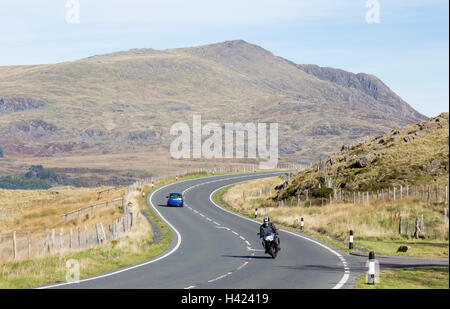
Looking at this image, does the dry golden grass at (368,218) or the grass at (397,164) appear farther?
the grass at (397,164)

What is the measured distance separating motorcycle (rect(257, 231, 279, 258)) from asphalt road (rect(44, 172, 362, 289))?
0.34 meters

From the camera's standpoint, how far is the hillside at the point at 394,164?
58531mm

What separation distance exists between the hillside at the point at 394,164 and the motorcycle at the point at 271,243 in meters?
29.0

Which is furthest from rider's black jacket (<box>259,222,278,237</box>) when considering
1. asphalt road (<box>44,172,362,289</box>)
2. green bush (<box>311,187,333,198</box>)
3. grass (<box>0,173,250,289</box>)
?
green bush (<box>311,187,333,198</box>)

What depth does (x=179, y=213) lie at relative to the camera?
56812mm

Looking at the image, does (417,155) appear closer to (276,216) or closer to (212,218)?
(276,216)

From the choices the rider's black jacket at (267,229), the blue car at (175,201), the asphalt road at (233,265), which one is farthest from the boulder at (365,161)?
the rider's black jacket at (267,229)

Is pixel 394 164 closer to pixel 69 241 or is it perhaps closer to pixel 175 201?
pixel 175 201

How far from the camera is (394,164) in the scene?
209ft

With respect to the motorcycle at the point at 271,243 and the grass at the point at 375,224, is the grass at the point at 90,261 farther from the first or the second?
the grass at the point at 375,224

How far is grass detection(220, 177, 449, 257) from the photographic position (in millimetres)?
31875

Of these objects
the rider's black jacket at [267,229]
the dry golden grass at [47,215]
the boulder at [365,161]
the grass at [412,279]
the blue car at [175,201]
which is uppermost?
the boulder at [365,161]
